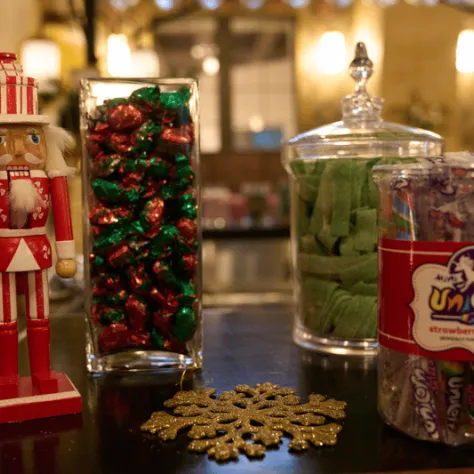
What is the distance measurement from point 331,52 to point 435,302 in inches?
169

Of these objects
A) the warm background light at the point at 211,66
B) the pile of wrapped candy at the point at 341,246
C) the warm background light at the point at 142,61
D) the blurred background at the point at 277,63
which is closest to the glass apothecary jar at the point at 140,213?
the pile of wrapped candy at the point at 341,246

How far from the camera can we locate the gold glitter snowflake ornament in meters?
0.41

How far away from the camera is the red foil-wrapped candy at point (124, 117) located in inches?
21.7

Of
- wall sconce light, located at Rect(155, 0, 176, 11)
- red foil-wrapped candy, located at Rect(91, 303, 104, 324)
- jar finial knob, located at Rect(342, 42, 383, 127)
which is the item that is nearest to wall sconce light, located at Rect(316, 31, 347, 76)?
wall sconce light, located at Rect(155, 0, 176, 11)

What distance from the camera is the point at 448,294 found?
0.40 m

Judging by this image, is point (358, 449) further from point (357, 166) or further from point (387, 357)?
point (357, 166)

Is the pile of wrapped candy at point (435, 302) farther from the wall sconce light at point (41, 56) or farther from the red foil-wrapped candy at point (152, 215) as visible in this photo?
the wall sconce light at point (41, 56)

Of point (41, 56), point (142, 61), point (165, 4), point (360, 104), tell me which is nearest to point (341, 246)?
point (360, 104)

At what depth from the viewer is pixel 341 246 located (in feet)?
2.09

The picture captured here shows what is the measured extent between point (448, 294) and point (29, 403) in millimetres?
332

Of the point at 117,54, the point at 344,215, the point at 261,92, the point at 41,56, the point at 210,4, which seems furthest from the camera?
the point at 261,92

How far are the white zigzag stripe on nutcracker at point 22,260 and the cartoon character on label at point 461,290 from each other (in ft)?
1.07

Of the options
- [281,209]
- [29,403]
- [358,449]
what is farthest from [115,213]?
[281,209]

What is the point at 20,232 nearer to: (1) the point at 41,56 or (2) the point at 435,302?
(2) the point at 435,302
